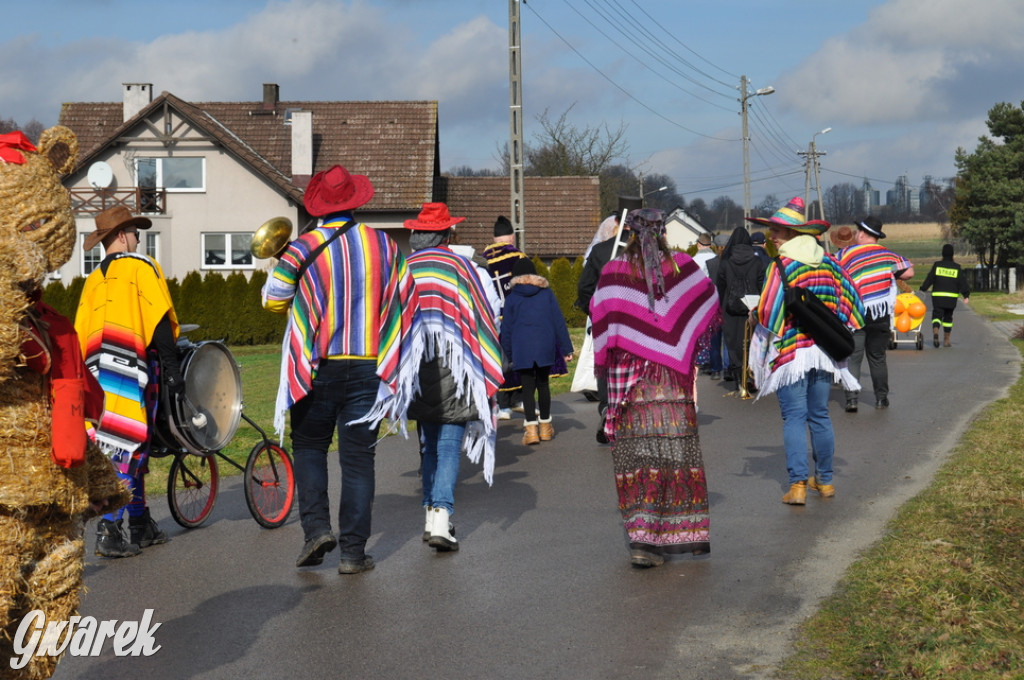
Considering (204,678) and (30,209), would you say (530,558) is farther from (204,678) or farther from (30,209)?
(30,209)

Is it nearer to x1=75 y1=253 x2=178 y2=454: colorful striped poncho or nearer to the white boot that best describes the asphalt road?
the white boot

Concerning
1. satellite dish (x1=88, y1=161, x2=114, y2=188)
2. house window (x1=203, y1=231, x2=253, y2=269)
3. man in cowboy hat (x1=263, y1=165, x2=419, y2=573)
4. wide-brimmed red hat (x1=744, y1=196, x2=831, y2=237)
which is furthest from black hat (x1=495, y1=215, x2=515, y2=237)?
house window (x1=203, y1=231, x2=253, y2=269)

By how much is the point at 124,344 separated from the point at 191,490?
1.48 meters

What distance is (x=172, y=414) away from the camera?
7.32 meters

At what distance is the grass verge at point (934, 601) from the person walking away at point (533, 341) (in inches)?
167

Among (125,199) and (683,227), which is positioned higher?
(683,227)

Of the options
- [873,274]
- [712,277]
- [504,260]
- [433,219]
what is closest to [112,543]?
[433,219]

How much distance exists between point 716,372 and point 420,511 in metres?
10.1

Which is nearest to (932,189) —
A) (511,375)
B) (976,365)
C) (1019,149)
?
(1019,149)

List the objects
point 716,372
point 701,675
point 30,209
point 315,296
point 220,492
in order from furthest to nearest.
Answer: point 716,372, point 220,492, point 315,296, point 701,675, point 30,209

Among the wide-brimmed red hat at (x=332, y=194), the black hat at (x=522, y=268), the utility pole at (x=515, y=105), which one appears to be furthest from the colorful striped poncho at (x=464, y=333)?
the utility pole at (x=515, y=105)

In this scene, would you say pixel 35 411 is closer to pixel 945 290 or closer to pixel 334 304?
pixel 334 304

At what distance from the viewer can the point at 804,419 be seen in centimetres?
852

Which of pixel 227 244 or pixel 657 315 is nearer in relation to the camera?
pixel 657 315
